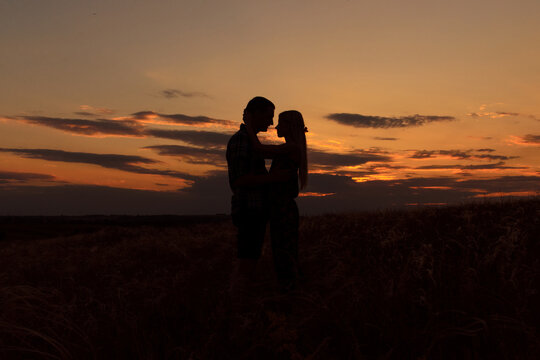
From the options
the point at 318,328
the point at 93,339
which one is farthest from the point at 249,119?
the point at 93,339

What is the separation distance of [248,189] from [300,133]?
0.71 m

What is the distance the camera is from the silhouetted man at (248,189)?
12.1ft

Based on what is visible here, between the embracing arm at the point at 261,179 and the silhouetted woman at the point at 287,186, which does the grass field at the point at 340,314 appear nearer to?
the silhouetted woman at the point at 287,186

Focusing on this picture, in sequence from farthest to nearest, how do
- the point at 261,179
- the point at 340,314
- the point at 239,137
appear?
the point at 239,137 → the point at 261,179 → the point at 340,314

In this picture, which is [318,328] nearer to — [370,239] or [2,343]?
[2,343]

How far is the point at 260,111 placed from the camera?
3.81 metres

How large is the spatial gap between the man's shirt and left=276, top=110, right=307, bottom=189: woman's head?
0.33 m

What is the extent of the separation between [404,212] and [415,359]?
5.86m

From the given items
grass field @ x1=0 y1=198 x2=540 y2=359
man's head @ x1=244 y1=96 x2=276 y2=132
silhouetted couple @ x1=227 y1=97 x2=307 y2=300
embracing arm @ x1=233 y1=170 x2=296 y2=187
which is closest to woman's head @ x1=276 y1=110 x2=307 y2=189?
silhouetted couple @ x1=227 y1=97 x2=307 y2=300

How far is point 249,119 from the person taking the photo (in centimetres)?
381

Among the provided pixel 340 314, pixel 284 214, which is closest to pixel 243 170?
pixel 284 214

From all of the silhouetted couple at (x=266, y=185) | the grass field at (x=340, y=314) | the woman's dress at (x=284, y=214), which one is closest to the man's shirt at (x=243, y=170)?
the silhouetted couple at (x=266, y=185)

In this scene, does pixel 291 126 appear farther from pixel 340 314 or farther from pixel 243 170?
pixel 340 314

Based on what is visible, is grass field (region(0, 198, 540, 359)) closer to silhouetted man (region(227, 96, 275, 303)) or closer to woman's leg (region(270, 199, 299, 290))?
woman's leg (region(270, 199, 299, 290))
